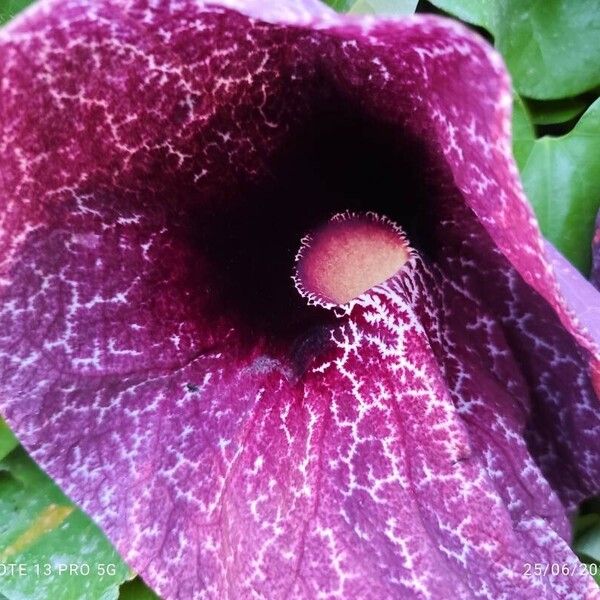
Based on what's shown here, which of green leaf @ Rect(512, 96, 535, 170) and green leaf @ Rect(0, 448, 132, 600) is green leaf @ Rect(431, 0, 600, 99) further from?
green leaf @ Rect(0, 448, 132, 600)

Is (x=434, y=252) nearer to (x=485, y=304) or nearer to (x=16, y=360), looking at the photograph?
(x=485, y=304)

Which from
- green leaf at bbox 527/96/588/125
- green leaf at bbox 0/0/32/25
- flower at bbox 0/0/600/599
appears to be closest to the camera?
flower at bbox 0/0/600/599

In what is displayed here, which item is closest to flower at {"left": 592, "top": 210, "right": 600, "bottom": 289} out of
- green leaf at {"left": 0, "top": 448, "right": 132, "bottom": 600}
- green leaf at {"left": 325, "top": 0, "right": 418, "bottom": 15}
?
green leaf at {"left": 325, "top": 0, "right": 418, "bottom": 15}

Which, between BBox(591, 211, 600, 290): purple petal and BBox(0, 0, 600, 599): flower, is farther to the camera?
BBox(591, 211, 600, 290): purple petal

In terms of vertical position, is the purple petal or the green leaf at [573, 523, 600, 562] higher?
the purple petal

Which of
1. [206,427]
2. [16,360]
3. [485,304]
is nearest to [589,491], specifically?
[485,304]

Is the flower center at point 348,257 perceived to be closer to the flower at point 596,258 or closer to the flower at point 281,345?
the flower at point 281,345
